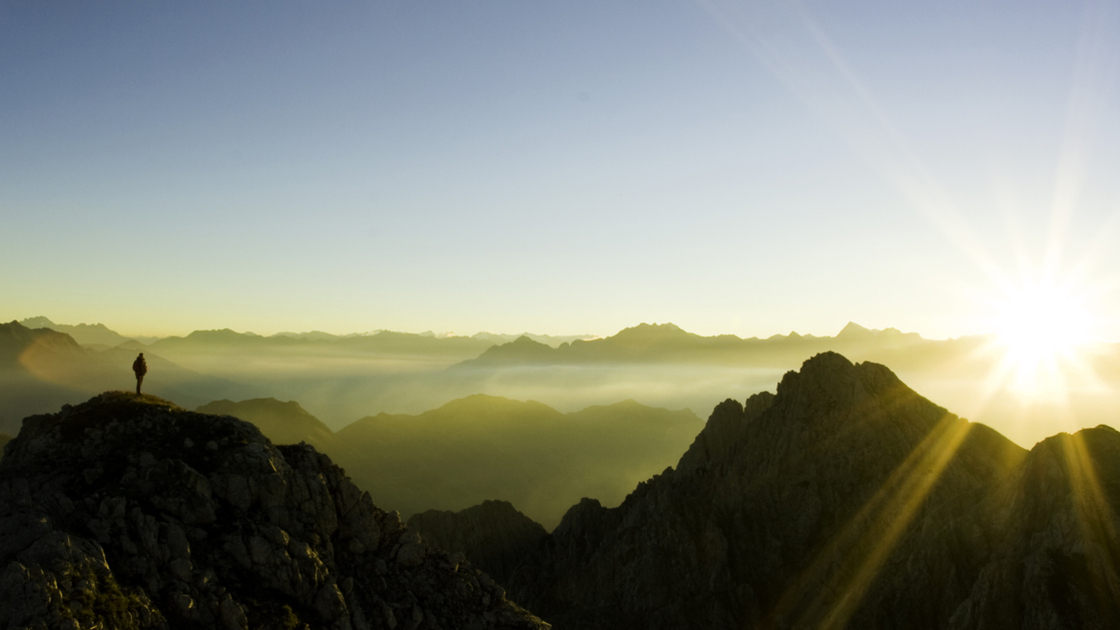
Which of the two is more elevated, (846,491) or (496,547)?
(846,491)

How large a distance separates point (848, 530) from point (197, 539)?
7767 cm

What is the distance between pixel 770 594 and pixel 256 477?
2869 inches

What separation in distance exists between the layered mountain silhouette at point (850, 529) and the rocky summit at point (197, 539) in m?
46.0

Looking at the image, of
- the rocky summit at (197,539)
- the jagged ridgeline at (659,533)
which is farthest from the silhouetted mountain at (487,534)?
the rocky summit at (197,539)

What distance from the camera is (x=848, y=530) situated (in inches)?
3408

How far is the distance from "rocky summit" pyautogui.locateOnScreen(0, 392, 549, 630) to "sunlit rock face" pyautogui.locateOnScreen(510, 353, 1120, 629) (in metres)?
45.8

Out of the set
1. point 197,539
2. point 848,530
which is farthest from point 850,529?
point 197,539

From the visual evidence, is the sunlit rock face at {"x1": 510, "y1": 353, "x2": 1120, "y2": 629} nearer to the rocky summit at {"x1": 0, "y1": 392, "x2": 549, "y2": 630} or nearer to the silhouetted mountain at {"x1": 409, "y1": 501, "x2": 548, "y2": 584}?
the silhouetted mountain at {"x1": 409, "y1": 501, "x2": 548, "y2": 584}

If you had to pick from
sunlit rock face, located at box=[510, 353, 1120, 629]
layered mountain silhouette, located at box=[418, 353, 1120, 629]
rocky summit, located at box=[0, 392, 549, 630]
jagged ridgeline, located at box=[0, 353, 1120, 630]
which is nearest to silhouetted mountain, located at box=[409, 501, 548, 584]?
jagged ridgeline, located at box=[0, 353, 1120, 630]

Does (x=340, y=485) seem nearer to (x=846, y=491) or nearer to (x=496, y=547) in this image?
(x=846, y=491)

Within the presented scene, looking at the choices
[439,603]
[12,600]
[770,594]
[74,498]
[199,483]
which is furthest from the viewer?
[770,594]

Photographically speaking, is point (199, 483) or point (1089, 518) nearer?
point (199, 483)

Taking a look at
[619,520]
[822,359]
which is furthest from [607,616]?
[822,359]

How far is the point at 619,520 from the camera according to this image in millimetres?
121125
